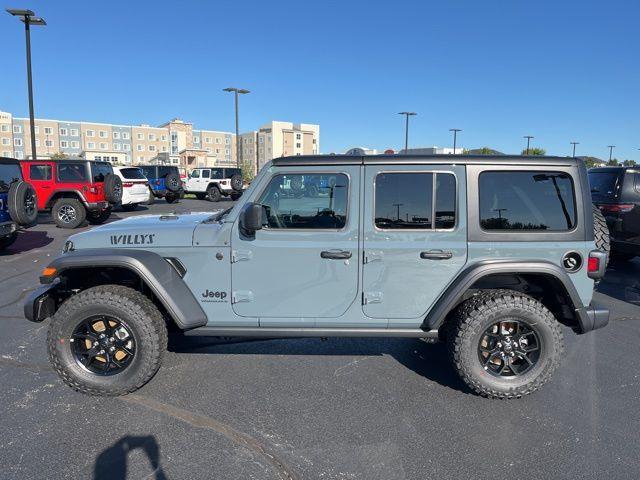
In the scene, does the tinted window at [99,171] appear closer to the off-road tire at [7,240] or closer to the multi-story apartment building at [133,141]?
the off-road tire at [7,240]

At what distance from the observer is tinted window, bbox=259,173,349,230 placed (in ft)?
10.6

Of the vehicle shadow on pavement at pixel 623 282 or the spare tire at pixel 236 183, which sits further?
the spare tire at pixel 236 183

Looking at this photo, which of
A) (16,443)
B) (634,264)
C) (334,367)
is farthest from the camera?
(634,264)

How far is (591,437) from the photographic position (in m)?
2.80

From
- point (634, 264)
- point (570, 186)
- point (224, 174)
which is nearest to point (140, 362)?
point (570, 186)

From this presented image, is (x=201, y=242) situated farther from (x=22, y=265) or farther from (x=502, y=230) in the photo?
(x=22, y=265)

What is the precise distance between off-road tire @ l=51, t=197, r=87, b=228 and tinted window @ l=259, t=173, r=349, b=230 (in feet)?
35.0

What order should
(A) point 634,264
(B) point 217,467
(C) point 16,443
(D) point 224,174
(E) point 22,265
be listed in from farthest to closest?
(D) point 224,174
(A) point 634,264
(E) point 22,265
(C) point 16,443
(B) point 217,467

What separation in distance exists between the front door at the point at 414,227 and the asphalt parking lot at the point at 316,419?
0.92m

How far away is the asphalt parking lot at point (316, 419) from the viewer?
2516 mm

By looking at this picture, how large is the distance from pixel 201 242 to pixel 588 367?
3513mm

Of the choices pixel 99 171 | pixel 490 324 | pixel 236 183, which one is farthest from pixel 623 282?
pixel 236 183

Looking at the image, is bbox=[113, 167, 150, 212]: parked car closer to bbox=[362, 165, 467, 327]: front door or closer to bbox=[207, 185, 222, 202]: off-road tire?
bbox=[207, 185, 222, 202]: off-road tire

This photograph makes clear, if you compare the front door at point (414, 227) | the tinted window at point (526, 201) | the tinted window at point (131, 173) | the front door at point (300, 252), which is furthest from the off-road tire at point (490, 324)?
the tinted window at point (131, 173)
